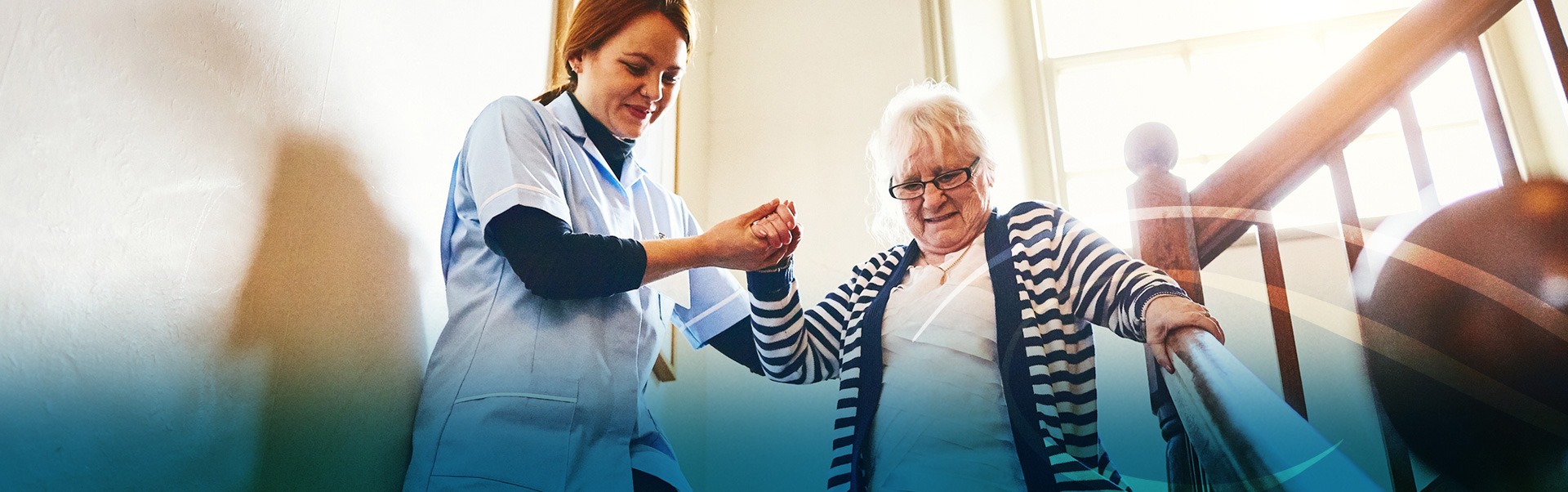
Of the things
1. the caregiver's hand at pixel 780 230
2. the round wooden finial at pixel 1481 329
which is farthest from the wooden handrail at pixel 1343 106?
the caregiver's hand at pixel 780 230

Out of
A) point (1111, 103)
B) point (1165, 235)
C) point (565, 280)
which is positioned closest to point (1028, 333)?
point (1165, 235)

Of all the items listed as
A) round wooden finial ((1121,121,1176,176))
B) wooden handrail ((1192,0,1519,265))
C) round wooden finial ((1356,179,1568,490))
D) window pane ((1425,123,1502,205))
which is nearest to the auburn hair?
round wooden finial ((1121,121,1176,176))

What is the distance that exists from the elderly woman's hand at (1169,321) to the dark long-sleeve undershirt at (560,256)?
52 cm

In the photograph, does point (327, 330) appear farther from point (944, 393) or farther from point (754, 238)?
point (944, 393)

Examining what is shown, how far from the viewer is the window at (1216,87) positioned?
7.66ft

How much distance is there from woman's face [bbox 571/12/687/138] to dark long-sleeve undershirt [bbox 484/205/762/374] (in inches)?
9.9

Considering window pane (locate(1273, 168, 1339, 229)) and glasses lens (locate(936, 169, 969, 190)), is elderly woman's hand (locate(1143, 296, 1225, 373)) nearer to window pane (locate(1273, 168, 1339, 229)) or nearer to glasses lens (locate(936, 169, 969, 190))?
glasses lens (locate(936, 169, 969, 190))

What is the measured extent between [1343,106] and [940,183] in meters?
0.49

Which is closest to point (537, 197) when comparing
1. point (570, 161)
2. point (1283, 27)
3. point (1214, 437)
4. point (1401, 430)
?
point (570, 161)

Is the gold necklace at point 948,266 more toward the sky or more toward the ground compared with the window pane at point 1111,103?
more toward the ground

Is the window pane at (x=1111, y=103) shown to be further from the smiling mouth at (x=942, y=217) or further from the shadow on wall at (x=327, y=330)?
the shadow on wall at (x=327, y=330)

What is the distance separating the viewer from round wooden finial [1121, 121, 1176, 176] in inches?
46.3

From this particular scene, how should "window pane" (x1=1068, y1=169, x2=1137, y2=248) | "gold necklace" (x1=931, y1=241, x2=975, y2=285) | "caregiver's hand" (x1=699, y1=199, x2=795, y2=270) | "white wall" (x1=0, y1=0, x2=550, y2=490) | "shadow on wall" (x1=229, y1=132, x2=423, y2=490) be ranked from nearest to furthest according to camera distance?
1. "white wall" (x1=0, y1=0, x2=550, y2=490)
2. "shadow on wall" (x1=229, y1=132, x2=423, y2=490)
3. "caregiver's hand" (x1=699, y1=199, x2=795, y2=270)
4. "gold necklace" (x1=931, y1=241, x2=975, y2=285)
5. "window pane" (x1=1068, y1=169, x2=1137, y2=248)

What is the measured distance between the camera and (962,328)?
1226 mm
